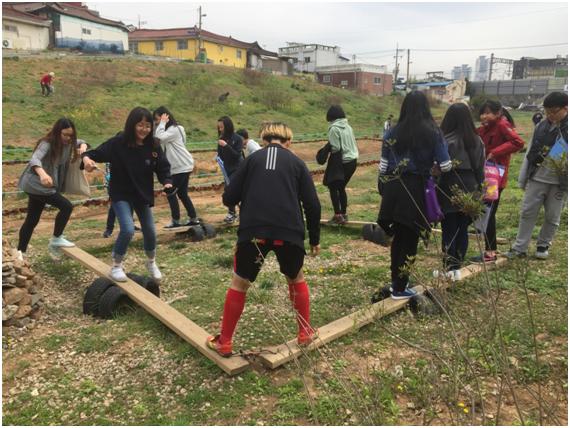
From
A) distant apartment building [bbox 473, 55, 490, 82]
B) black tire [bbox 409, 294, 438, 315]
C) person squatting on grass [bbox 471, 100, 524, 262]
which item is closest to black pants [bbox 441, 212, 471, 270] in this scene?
person squatting on grass [bbox 471, 100, 524, 262]

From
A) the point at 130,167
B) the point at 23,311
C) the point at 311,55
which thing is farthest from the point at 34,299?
the point at 311,55

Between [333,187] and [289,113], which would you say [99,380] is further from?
[289,113]

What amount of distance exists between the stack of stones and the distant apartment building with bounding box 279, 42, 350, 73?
70.6 m

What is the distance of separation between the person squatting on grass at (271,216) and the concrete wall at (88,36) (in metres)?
48.3

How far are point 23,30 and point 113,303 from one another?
44.6m

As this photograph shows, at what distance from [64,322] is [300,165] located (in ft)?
8.79

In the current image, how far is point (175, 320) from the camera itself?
3826 mm

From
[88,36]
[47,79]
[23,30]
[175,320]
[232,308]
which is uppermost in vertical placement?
[88,36]

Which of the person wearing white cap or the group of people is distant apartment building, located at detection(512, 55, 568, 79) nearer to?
the person wearing white cap

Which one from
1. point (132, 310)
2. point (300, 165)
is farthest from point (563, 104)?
point (132, 310)

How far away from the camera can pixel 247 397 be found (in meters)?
2.99

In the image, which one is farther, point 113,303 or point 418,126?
point 113,303

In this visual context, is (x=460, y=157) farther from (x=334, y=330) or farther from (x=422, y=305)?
(x=334, y=330)

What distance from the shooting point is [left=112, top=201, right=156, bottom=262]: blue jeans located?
4527 millimetres
